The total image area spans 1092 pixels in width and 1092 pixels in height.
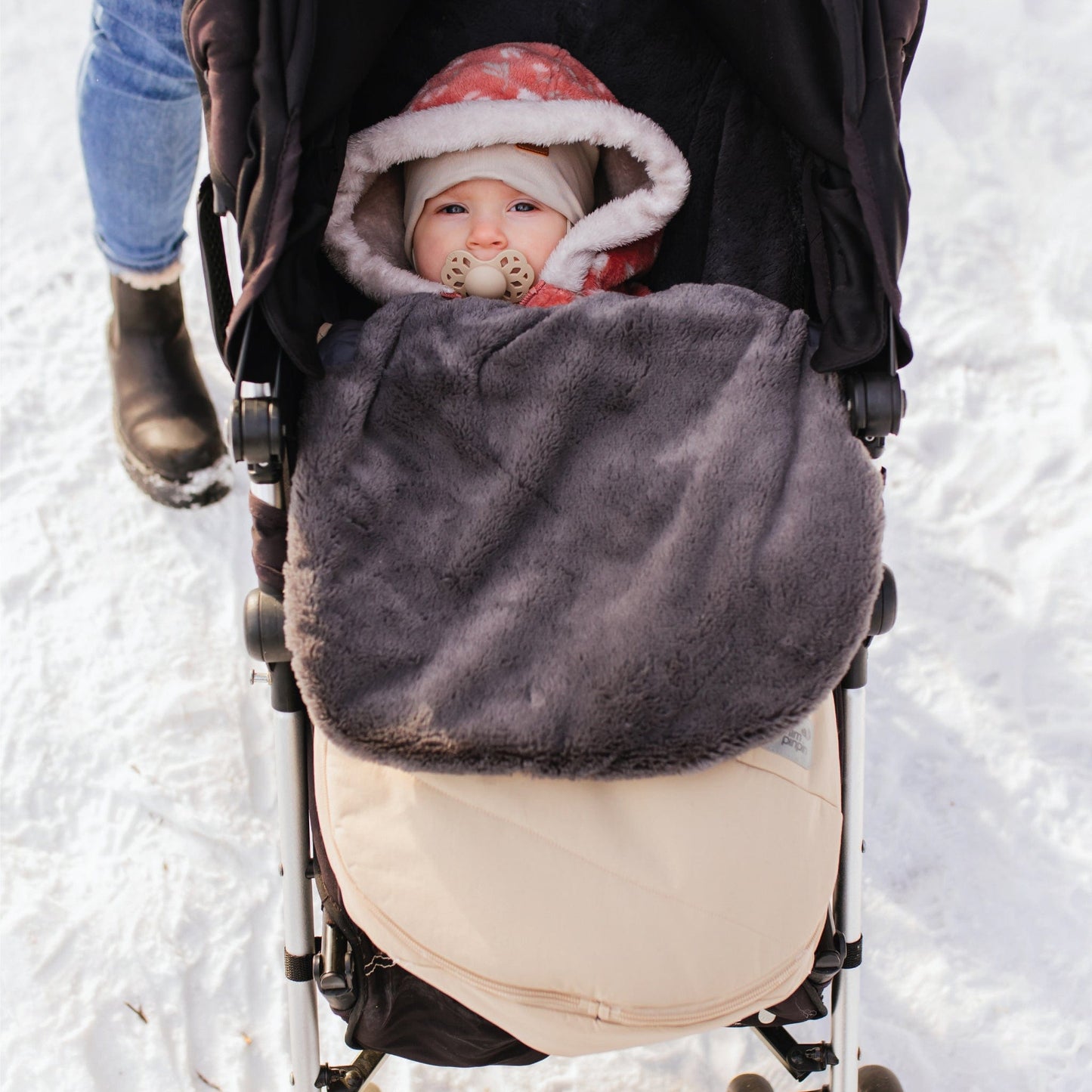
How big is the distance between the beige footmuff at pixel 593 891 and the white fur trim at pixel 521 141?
654mm

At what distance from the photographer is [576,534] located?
43.5 inches

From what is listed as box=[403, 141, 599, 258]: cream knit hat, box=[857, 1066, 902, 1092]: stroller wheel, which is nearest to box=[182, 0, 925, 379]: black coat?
box=[403, 141, 599, 258]: cream knit hat

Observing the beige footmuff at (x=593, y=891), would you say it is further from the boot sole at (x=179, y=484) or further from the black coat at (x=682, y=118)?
the boot sole at (x=179, y=484)

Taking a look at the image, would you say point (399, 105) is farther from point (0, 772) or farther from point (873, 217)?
point (0, 772)

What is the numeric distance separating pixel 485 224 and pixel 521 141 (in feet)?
0.39

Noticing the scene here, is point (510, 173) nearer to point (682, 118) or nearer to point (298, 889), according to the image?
point (682, 118)

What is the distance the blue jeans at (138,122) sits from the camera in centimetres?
147

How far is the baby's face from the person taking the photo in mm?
1381

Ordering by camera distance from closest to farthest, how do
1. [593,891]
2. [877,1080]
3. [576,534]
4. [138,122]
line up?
[593,891] < [576,534] < [877,1080] < [138,122]

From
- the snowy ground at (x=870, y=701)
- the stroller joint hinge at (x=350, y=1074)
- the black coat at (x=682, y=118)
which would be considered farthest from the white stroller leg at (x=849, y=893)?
the stroller joint hinge at (x=350, y=1074)

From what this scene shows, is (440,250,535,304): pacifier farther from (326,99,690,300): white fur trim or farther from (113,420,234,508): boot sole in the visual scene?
(113,420,234,508): boot sole

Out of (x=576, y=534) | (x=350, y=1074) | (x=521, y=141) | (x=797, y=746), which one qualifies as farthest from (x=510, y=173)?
(x=350, y=1074)

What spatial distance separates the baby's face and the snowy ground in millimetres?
757

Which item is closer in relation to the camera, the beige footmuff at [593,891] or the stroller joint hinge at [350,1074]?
the beige footmuff at [593,891]
